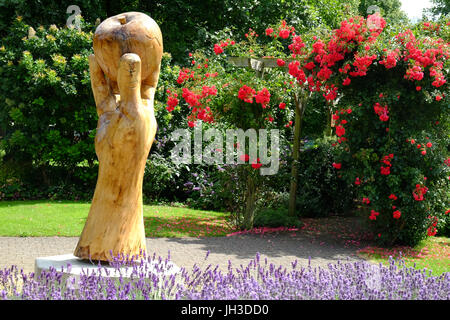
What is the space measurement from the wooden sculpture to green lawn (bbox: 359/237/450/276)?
4.22 m

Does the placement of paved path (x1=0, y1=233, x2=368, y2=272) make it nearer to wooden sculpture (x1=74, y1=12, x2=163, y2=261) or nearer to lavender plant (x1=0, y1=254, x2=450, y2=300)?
wooden sculpture (x1=74, y1=12, x2=163, y2=261)

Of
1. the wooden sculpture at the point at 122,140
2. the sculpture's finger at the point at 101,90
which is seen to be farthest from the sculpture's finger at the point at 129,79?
the sculpture's finger at the point at 101,90

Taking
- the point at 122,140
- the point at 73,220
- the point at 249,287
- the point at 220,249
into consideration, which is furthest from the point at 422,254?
the point at 73,220

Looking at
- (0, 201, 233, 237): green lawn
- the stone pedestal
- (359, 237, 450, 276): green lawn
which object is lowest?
(359, 237, 450, 276): green lawn

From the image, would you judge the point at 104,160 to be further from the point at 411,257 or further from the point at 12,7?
the point at 12,7

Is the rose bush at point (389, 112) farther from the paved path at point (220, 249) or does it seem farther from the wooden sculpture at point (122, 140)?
the wooden sculpture at point (122, 140)

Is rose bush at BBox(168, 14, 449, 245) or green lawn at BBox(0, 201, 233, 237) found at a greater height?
rose bush at BBox(168, 14, 449, 245)

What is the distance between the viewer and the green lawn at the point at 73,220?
28.6 feet

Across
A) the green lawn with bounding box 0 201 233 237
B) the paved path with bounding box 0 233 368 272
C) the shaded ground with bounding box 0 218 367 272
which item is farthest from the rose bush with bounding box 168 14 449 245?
the green lawn with bounding box 0 201 233 237

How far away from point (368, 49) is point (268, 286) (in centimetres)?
543

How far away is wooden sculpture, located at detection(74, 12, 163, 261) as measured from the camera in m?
4.61
